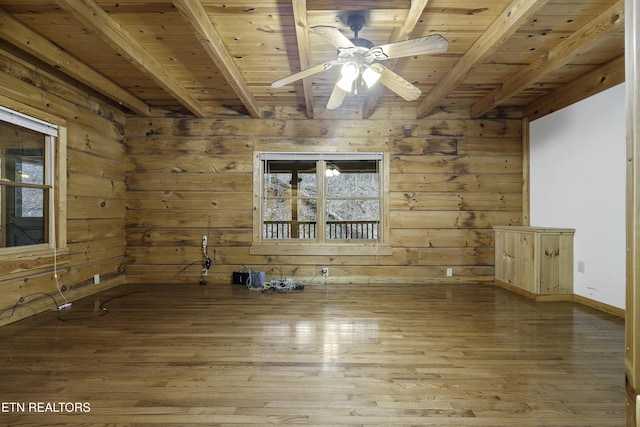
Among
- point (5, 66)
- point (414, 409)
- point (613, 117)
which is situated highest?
point (5, 66)

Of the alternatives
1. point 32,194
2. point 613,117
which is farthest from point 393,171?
point 32,194

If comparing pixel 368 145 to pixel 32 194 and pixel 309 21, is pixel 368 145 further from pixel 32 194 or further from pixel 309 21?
pixel 32 194

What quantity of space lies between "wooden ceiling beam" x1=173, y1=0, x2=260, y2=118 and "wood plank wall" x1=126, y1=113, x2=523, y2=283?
1.30m

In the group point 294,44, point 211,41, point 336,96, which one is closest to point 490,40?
point 336,96

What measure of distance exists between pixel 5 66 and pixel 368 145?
3.91 metres

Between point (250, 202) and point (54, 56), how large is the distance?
8.42 feet

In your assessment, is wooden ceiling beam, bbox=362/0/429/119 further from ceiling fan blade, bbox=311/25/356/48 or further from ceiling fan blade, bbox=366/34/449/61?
ceiling fan blade, bbox=311/25/356/48

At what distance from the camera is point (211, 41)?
270 cm

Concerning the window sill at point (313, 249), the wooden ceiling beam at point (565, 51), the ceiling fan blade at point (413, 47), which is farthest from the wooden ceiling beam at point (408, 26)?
the window sill at point (313, 249)

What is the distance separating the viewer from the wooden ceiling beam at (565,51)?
8.26 feet

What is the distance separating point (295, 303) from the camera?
3.70m

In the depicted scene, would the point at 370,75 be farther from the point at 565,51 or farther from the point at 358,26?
the point at 565,51

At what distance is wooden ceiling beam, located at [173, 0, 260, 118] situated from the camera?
2.30m

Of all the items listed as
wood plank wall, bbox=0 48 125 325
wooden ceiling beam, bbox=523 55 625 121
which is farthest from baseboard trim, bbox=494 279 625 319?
wood plank wall, bbox=0 48 125 325
